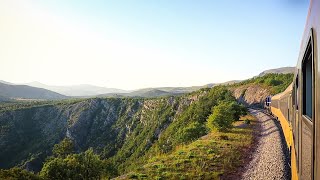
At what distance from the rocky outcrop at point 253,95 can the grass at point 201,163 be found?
5288 cm

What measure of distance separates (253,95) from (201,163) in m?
70.2

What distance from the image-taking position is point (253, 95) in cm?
8369

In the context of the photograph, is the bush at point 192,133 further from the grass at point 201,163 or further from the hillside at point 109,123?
the hillside at point 109,123

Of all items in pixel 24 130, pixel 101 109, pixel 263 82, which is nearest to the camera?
pixel 263 82

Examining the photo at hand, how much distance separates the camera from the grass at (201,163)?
52.6ft

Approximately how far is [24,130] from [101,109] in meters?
38.7

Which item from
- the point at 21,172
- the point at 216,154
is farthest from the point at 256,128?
the point at 21,172

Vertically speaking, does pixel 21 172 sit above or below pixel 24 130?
above

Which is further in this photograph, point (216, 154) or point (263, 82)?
point (263, 82)

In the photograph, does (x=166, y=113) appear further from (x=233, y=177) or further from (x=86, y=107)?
(x=233, y=177)

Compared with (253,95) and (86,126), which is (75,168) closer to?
(253,95)

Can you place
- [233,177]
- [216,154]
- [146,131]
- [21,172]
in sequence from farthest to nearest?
1. [146,131]
2. [21,172]
3. [216,154]
4. [233,177]

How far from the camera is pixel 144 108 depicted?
13512 cm

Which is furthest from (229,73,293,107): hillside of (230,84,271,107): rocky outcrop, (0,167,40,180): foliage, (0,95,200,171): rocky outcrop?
(0,167,40,180): foliage
